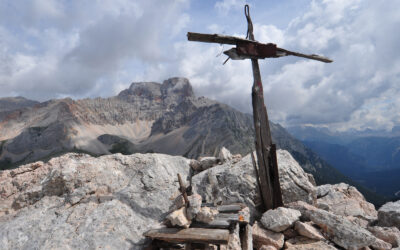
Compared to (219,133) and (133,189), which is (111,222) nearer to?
(133,189)

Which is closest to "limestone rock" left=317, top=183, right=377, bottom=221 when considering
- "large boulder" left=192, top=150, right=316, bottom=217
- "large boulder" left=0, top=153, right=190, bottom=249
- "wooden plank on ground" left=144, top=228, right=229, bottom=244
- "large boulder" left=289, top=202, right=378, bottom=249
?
"large boulder" left=192, top=150, right=316, bottom=217

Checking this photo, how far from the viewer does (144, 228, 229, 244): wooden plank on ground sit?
4.46 metres

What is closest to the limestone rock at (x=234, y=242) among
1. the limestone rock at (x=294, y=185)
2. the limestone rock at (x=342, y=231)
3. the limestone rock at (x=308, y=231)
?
the limestone rock at (x=308, y=231)

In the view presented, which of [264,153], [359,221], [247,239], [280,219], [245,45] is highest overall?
[245,45]

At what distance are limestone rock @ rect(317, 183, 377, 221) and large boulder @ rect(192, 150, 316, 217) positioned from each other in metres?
1.61

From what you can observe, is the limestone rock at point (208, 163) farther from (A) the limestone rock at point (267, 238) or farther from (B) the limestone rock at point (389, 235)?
(B) the limestone rock at point (389, 235)

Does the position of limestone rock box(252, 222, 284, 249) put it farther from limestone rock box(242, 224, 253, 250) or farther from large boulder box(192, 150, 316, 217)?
large boulder box(192, 150, 316, 217)

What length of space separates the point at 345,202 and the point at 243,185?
19.1 feet

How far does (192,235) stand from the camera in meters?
4.64

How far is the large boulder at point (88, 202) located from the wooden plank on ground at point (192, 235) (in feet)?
2.33

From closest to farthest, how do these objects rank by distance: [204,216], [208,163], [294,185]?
1. [204,216]
2. [294,185]
3. [208,163]

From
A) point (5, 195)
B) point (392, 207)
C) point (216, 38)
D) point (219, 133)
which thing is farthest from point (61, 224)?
point (219, 133)

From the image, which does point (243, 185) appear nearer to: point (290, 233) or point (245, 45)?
point (290, 233)

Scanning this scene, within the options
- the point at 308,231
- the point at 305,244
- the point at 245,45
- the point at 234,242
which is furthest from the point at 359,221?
the point at 245,45
